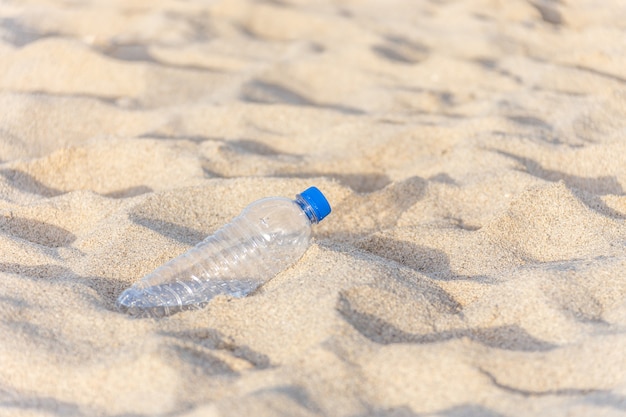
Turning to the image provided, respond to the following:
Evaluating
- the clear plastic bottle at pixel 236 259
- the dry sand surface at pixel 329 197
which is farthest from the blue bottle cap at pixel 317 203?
the dry sand surface at pixel 329 197

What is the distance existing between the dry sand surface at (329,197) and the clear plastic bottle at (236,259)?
0.08 m

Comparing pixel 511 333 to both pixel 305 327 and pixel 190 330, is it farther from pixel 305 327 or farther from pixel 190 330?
pixel 190 330

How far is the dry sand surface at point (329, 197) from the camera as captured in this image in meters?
1.49

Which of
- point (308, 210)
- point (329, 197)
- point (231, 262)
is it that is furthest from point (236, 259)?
point (329, 197)

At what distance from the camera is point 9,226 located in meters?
2.20

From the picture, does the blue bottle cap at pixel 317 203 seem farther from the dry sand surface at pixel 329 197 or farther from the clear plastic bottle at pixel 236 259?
the dry sand surface at pixel 329 197

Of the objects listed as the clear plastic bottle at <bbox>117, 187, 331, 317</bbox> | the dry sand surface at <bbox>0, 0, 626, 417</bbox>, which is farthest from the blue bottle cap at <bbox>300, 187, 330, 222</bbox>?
the dry sand surface at <bbox>0, 0, 626, 417</bbox>

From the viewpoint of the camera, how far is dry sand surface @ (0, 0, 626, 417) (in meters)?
1.49

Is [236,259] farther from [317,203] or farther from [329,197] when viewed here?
[329,197]

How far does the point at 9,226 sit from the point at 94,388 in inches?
35.3

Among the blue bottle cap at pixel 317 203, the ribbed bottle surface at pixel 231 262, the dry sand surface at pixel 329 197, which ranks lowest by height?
the ribbed bottle surface at pixel 231 262

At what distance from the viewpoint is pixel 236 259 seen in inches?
82.4

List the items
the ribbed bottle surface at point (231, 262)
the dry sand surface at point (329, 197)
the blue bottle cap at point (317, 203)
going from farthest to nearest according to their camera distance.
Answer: the blue bottle cap at point (317, 203)
the ribbed bottle surface at point (231, 262)
the dry sand surface at point (329, 197)

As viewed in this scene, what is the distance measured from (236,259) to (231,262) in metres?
0.02
